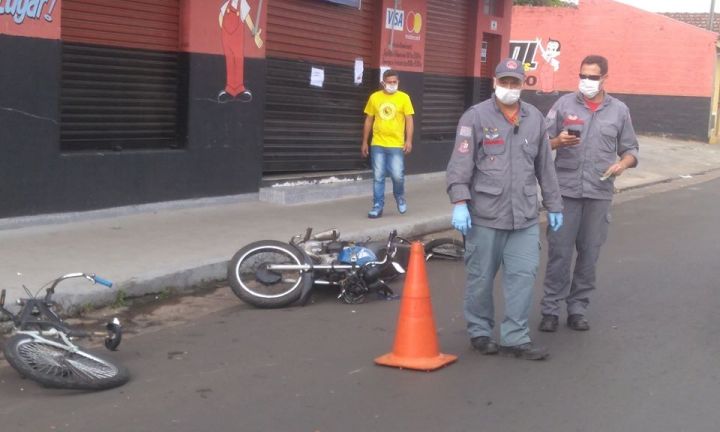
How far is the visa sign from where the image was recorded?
1590 centimetres

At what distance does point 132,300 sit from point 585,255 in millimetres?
3754

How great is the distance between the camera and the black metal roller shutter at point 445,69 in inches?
706

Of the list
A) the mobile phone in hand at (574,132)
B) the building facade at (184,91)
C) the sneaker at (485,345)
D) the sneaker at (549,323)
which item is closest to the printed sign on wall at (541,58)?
the building facade at (184,91)

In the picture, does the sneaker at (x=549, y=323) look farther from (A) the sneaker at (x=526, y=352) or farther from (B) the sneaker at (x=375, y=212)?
(B) the sneaker at (x=375, y=212)

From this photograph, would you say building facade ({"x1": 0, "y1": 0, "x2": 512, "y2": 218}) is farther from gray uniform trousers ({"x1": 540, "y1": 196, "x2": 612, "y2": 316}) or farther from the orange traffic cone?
gray uniform trousers ({"x1": 540, "y1": 196, "x2": 612, "y2": 316})

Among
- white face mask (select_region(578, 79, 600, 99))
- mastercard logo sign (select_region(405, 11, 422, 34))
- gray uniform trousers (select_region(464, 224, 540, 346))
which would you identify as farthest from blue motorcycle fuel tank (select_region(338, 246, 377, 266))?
mastercard logo sign (select_region(405, 11, 422, 34))

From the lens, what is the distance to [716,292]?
920 cm

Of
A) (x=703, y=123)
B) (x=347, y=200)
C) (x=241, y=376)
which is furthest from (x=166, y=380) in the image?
(x=703, y=123)

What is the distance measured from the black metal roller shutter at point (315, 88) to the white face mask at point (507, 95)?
7.40 meters

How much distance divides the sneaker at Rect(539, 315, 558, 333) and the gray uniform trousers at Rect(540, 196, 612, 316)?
4cm

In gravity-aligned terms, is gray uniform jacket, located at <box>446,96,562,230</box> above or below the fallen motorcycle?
above

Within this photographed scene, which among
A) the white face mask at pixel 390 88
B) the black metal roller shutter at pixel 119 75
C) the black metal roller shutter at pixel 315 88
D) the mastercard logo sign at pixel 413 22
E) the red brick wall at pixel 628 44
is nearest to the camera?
the black metal roller shutter at pixel 119 75

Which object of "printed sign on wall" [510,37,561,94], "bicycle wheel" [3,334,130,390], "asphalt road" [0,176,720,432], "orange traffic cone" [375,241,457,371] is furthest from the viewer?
"printed sign on wall" [510,37,561,94]

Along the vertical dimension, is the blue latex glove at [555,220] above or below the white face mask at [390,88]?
below
